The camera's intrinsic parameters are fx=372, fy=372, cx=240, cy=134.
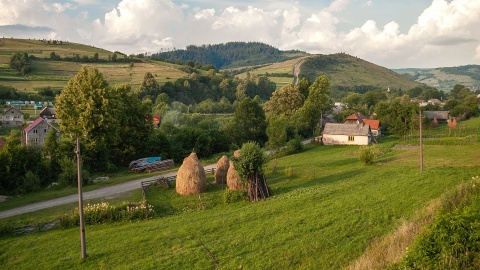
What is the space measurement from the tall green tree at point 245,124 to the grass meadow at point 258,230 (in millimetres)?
27963

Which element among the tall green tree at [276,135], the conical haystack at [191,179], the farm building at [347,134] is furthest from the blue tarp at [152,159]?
the farm building at [347,134]

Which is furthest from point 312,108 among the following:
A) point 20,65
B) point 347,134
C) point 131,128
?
point 20,65

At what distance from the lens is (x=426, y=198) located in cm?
2130

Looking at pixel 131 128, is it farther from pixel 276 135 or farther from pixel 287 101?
pixel 287 101

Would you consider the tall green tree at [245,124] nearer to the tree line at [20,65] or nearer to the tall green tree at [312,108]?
Result: the tall green tree at [312,108]

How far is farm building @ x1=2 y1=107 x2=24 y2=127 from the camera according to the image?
240 ft

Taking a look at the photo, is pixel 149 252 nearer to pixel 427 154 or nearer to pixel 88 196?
pixel 88 196

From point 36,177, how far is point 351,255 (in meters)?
29.1

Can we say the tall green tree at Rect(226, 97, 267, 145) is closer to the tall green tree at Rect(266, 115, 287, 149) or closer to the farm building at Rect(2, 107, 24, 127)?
the tall green tree at Rect(266, 115, 287, 149)

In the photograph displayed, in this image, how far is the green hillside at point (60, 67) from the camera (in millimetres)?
100688

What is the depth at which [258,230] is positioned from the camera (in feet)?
59.1

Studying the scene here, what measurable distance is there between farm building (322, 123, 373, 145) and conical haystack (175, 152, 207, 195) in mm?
31925

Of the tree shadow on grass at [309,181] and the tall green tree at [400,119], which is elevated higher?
the tall green tree at [400,119]

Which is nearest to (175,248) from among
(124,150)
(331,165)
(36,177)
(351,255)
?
(351,255)
